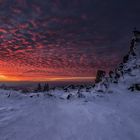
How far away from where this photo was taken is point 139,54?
1060 inches

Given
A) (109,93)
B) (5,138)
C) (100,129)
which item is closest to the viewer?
(5,138)

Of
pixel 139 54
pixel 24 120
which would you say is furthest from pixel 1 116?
pixel 139 54

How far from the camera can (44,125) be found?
9266 mm

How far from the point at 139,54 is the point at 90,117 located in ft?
63.3

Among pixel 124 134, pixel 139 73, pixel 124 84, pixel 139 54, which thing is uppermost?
pixel 139 54

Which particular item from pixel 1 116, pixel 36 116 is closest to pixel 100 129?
pixel 36 116

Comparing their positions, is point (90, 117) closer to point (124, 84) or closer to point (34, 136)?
point (34, 136)

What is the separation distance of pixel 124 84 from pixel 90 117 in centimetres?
1129

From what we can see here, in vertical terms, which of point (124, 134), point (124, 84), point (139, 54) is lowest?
point (124, 134)

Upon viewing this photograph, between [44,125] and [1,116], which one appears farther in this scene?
[1,116]

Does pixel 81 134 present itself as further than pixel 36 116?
No

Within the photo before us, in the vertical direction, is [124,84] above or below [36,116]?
above

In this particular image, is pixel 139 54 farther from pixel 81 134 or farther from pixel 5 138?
pixel 5 138

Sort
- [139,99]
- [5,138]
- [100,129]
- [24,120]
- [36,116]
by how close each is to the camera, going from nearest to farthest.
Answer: [5,138] → [100,129] → [24,120] → [36,116] → [139,99]
